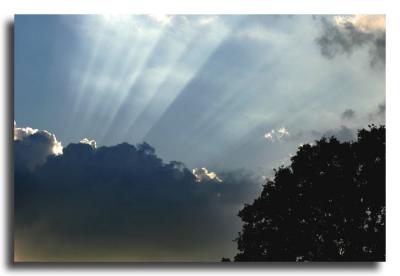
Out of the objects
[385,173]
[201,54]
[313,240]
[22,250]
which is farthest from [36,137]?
[385,173]

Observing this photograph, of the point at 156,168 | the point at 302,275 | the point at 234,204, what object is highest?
the point at 156,168

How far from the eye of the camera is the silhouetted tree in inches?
257

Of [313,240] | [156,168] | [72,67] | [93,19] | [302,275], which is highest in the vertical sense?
[93,19]

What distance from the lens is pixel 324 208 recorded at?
262 inches

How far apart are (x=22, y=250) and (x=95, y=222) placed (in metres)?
0.94

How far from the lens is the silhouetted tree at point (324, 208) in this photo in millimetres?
6520

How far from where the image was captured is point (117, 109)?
656cm

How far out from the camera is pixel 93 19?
21.8 feet

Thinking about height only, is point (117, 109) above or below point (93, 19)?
below
